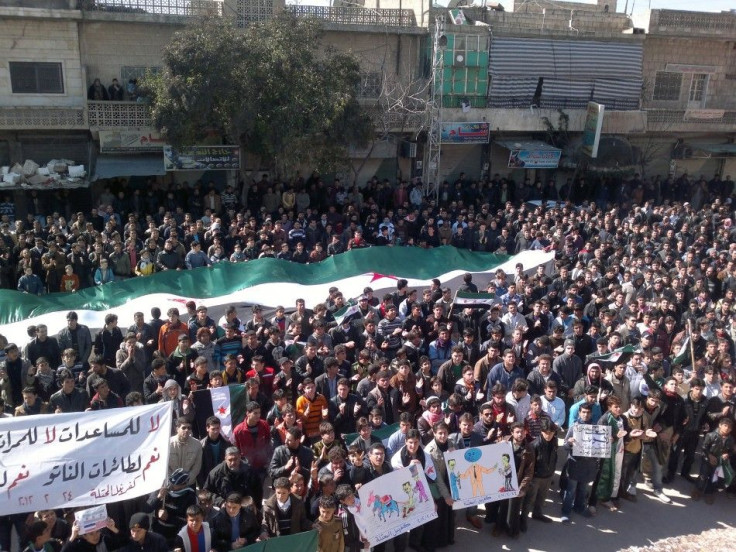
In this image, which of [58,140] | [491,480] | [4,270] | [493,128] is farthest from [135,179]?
[491,480]

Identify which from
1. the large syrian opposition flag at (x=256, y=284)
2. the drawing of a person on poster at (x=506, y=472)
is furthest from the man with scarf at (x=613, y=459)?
the large syrian opposition flag at (x=256, y=284)

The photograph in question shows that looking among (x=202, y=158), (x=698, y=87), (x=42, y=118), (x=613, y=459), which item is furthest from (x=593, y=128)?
(x=613, y=459)

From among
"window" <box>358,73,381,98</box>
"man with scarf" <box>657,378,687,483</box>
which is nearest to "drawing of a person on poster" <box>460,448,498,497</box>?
"man with scarf" <box>657,378,687,483</box>

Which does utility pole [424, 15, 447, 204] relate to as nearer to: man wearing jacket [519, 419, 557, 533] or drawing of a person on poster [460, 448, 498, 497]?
man wearing jacket [519, 419, 557, 533]

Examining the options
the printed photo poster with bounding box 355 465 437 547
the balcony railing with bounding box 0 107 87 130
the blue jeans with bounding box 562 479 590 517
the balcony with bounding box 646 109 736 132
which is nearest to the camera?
the printed photo poster with bounding box 355 465 437 547

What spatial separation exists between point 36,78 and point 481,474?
54.7 ft

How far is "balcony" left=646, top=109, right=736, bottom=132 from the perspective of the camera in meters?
25.7

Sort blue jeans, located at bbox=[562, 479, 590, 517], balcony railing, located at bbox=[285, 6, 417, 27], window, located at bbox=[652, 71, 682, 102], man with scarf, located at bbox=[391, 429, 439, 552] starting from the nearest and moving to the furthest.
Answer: man with scarf, located at bbox=[391, 429, 439, 552] < blue jeans, located at bbox=[562, 479, 590, 517] < balcony railing, located at bbox=[285, 6, 417, 27] < window, located at bbox=[652, 71, 682, 102]

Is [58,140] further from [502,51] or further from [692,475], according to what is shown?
[692,475]

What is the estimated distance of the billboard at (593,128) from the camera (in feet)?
74.9

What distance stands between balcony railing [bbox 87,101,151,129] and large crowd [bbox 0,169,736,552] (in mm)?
5925

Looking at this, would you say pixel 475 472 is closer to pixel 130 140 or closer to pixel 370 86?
pixel 130 140

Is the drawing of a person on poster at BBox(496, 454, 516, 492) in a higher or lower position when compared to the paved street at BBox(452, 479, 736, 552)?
higher

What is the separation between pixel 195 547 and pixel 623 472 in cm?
468
